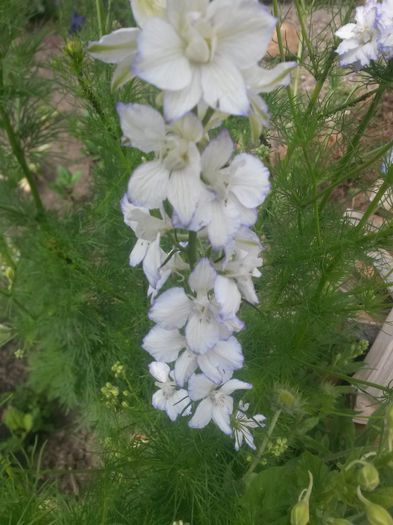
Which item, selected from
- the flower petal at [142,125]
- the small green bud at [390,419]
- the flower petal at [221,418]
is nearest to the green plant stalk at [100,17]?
the flower petal at [142,125]

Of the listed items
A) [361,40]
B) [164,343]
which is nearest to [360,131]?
[361,40]

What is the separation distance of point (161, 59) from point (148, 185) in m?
0.14

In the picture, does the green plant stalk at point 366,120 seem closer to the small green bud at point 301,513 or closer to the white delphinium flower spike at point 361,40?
the white delphinium flower spike at point 361,40

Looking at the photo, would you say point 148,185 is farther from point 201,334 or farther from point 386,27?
point 386,27

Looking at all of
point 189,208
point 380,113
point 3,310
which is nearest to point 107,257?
point 3,310

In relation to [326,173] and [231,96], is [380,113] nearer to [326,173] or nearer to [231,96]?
[326,173]

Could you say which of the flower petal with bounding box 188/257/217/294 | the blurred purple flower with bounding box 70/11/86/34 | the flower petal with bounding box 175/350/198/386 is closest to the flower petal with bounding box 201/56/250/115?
the flower petal with bounding box 188/257/217/294

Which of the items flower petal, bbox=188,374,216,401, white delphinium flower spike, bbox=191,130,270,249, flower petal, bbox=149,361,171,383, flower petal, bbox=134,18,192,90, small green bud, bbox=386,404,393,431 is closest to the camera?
flower petal, bbox=134,18,192,90

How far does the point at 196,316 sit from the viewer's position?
79 cm

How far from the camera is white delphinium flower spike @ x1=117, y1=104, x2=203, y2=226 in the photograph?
2.00 feet

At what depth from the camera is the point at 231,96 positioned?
Result: 1.86 feet

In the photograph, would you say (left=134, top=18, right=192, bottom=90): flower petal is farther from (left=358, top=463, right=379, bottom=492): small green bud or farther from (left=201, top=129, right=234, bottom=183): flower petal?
(left=358, top=463, right=379, bottom=492): small green bud

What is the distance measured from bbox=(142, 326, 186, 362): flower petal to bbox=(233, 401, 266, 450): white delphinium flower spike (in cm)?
34

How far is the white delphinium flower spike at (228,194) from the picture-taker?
2.15ft
